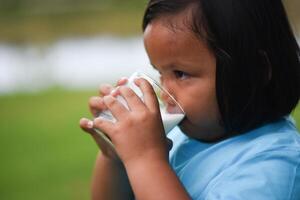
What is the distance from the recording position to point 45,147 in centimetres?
386

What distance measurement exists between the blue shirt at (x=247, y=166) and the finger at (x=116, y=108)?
224 mm

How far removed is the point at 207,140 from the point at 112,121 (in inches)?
9.6

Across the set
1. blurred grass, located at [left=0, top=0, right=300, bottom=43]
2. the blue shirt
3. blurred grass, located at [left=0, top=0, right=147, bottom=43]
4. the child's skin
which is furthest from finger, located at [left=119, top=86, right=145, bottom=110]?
blurred grass, located at [left=0, top=0, right=147, bottom=43]

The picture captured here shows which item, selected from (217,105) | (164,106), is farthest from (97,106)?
(217,105)

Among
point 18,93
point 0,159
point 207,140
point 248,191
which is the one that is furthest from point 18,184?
point 248,191

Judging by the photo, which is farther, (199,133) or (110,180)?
(110,180)

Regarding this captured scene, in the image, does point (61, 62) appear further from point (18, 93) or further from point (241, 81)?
point (241, 81)

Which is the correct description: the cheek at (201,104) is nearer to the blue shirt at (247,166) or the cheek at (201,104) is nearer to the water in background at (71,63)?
the blue shirt at (247,166)

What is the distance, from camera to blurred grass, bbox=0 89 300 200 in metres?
3.34

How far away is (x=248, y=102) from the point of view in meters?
1.41

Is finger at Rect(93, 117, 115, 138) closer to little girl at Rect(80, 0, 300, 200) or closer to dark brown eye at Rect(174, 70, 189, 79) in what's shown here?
little girl at Rect(80, 0, 300, 200)

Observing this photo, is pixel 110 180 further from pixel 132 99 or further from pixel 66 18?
pixel 66 18

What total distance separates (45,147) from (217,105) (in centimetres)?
259

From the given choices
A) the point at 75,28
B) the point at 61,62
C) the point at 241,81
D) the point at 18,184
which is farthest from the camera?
the point at 75,28
